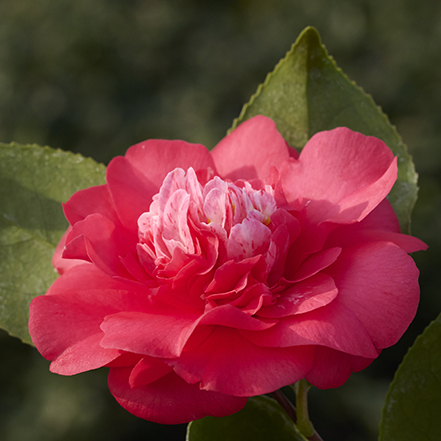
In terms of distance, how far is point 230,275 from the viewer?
442 millimetres

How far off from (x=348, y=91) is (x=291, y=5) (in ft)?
5.89

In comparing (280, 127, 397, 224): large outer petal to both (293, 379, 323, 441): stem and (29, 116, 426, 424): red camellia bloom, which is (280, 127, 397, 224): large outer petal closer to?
(29, 116, 426, 424): red camellia bloom

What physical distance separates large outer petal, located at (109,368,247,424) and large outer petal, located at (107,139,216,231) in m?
0.16

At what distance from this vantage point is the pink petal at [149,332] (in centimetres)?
39

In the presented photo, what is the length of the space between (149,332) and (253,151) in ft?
0.68

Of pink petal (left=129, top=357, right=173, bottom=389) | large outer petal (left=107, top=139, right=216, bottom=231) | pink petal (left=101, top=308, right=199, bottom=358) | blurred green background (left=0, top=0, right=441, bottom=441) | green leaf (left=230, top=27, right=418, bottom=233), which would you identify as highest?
green leaf (left=230, top=27, right=418, bottom=233)

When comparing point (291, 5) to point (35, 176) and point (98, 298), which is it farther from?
point (98, 298)

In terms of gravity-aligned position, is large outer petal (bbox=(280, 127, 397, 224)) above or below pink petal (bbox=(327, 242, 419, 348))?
above

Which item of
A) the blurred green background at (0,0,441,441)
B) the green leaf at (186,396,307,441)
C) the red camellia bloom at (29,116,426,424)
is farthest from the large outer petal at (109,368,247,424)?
the blurred green background at (0,0,441,441)

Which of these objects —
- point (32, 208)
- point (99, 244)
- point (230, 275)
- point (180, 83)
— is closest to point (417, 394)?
point (230, 275)

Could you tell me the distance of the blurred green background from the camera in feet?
6.51

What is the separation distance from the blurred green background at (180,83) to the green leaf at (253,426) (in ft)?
4.85

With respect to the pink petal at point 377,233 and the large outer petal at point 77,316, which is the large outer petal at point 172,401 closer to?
the large outer petal at point 77,316

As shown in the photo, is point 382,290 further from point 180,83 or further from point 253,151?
point 180,83
